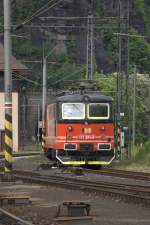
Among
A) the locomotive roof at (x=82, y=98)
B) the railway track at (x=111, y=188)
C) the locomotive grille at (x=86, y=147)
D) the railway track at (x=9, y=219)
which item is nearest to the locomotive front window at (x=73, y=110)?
the locomotive roof at (x=82, y=98)

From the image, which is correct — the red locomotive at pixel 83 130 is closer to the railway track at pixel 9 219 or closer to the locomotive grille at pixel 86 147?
the locomotive grille at pixel 86 147

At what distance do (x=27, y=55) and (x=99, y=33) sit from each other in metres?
12.0

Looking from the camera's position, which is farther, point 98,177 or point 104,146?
point 104,146

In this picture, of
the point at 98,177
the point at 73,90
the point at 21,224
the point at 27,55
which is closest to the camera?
the point at 21,224

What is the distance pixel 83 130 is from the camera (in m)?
31.8

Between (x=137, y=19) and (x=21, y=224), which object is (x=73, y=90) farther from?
(x=137, y=19)

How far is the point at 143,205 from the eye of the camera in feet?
A: 57.7

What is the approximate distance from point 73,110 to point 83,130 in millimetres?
1077

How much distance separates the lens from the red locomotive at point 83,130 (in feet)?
104

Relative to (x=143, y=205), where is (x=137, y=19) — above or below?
above

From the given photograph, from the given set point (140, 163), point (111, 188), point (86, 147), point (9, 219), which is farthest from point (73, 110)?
point (9, 219)

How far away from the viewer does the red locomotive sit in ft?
104

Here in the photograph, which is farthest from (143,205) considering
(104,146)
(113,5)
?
(113,5)

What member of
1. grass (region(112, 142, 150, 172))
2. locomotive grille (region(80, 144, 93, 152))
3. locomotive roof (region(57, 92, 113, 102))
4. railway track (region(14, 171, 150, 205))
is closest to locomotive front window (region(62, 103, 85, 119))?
locomotive roof (region(57, 92, 113, 102))
